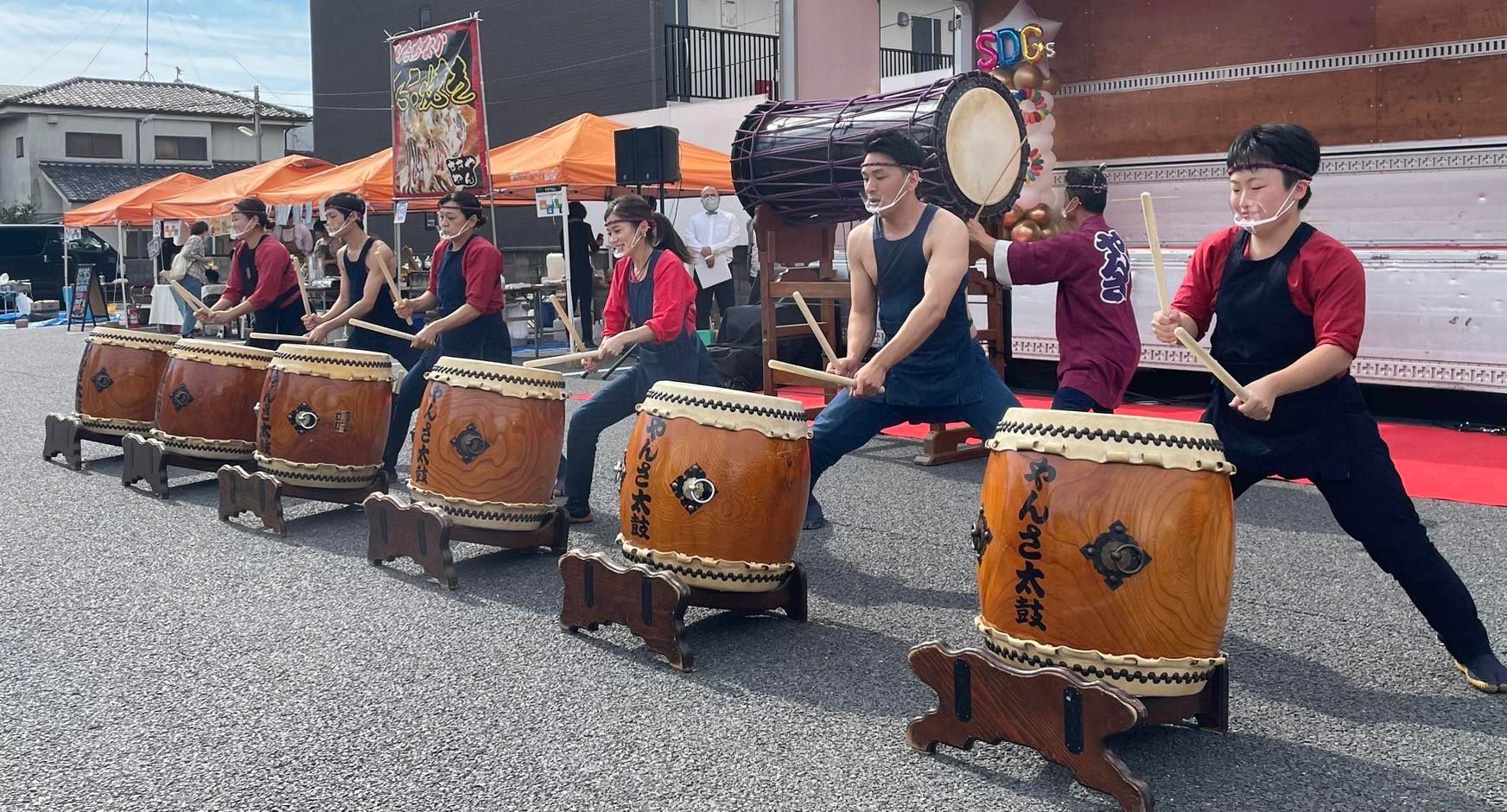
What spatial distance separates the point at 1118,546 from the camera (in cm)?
268

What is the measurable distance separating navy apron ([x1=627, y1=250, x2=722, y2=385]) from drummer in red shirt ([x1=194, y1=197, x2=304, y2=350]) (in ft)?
8.42

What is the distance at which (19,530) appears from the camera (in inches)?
212

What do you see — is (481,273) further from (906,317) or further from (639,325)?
(906,317)

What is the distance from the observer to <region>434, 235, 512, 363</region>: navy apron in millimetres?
5641

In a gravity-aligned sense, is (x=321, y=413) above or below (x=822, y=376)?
below

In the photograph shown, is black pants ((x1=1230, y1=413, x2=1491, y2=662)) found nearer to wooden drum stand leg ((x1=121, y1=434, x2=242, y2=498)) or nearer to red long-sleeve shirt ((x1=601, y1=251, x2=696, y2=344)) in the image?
red long-sleeve shirt ((x1=601, y1=251, x2=696, y2=344))

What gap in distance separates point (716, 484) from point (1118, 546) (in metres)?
1.28

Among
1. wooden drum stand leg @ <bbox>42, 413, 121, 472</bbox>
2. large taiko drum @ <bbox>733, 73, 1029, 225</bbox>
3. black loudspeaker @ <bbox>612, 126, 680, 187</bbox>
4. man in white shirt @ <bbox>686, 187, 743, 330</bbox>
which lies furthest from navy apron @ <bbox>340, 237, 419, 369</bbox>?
man in white shirt @ <bbox>686, 187, 743, 330</bbox>

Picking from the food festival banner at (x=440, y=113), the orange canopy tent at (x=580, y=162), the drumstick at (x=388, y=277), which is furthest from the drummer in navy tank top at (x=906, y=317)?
the orange canopy tent at (x=580, y=162)

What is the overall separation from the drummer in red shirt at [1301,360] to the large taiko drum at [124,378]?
5399mm

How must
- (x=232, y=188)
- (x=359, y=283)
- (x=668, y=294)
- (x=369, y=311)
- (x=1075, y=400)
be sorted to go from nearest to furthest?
1. (x=1075, y=400)
2. (x=668, y=294)
3. (x=369, y=311)
4. (x=359, y=283)
5. (x=232, y=188)

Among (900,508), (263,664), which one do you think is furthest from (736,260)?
(263,664)

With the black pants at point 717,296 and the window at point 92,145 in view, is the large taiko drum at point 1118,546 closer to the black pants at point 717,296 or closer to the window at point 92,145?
the black pants at point 717,296

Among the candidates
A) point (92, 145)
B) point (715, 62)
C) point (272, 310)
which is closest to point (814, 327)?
point (272, 310)
